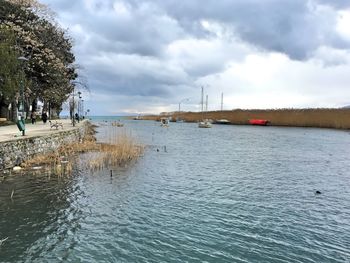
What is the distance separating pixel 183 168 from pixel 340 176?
368 inches

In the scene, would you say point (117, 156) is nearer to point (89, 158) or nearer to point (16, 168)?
point (89, 158)

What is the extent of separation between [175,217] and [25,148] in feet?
42.6

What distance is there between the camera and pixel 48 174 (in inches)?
721

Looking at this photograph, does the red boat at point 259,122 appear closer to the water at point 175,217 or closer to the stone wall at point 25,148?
the stone wall at point 25,148

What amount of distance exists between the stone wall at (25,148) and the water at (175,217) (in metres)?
2.02

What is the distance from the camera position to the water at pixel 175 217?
28.9 ft

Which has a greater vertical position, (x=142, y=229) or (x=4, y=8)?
(x=4, y=8)

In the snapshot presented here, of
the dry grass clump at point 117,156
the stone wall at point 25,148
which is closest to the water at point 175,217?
the dry grass clump at point 117,156

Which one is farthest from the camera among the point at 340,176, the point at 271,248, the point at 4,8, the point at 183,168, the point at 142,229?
the point at 4,8

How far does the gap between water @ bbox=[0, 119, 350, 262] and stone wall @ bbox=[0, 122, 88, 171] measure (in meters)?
2.02

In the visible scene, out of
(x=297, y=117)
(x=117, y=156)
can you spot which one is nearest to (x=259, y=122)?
(x=297, y=117)

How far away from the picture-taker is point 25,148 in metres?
21.0

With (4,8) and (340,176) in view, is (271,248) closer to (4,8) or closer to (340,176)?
(340,176)

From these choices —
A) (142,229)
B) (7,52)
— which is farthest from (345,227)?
(7,52)
